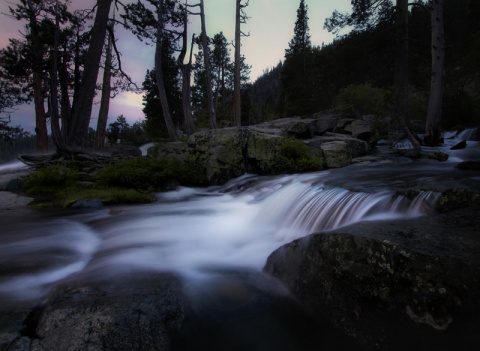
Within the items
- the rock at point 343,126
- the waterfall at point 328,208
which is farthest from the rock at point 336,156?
the rock at point 343,126

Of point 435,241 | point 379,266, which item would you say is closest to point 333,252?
point 379,266

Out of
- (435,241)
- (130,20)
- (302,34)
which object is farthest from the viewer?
(302,34)

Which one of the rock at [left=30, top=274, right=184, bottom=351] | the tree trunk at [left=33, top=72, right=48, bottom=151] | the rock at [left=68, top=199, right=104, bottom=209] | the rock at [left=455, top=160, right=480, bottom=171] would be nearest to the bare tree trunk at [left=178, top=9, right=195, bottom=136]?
the tree trunk at [left=33, top=72, right=48, bottom=151]

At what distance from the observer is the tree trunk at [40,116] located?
18.8 meters

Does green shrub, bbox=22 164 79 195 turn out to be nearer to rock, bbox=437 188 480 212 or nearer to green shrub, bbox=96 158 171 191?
green shrub, bbox=96 158 171 191

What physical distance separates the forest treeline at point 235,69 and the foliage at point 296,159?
134 inches

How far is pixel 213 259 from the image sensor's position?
465 cm

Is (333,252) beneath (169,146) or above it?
beneath

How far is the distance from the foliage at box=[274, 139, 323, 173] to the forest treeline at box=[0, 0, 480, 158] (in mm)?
→ 3398

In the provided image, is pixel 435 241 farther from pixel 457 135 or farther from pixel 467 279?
pixel 457 135

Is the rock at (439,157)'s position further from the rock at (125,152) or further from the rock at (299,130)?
the rock at (125,152)

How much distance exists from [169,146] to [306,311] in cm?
956

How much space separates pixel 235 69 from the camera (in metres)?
20.2

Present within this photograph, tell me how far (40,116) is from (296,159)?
674 inches
